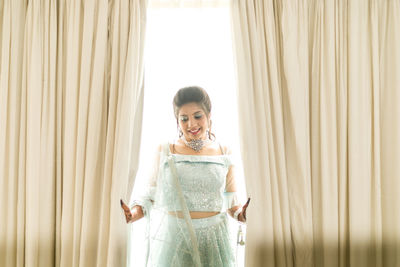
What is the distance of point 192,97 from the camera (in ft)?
4.83

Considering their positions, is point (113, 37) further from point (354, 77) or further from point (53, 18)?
point (354, 77)

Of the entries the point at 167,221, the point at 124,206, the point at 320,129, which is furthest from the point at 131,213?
the point at 320,129

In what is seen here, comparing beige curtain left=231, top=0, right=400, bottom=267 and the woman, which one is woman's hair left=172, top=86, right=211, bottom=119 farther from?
beige curtain left=231, top=0, right=400, bottom=267

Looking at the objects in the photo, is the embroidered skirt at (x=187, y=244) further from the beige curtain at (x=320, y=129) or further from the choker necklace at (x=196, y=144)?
the choker necklace at (x=196, y=144)

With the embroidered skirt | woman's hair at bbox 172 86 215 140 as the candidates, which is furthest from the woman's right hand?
woman's hair at bbox 172 86 215 140

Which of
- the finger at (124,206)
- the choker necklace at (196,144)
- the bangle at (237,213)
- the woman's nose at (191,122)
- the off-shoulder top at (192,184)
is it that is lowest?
the bangle at (237,213)

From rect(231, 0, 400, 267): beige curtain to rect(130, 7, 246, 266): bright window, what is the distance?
0.42 feet

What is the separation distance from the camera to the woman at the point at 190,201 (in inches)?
56.6

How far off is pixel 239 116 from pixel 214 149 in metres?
0.24

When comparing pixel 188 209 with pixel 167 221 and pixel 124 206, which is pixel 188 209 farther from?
pixel 124 206

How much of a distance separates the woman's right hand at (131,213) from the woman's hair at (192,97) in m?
0.56

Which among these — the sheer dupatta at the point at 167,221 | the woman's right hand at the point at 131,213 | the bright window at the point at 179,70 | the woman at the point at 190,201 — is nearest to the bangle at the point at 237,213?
the woman at the point at 190,201

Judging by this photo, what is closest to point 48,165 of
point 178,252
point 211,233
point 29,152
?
point 29,152

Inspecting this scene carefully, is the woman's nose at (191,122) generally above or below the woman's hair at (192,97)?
below
